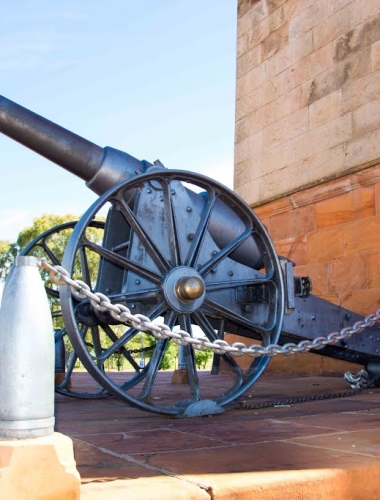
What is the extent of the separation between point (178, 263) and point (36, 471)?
2390mm

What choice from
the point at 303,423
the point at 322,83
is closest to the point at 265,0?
the point at 322,83

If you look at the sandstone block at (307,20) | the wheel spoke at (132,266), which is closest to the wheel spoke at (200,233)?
the wheel spoke at (132,266)

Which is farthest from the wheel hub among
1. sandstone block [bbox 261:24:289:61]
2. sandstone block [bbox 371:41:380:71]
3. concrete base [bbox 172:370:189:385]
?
sandstone block [bbox 261:24:289:61]

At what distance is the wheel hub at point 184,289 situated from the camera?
3.87m

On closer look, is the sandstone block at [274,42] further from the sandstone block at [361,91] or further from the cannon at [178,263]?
the cannon at [178,263]

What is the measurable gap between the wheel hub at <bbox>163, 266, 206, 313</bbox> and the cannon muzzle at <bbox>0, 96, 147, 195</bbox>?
2.93 feet

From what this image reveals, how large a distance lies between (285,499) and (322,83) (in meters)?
6.29

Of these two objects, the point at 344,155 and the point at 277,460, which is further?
the point at 344,155

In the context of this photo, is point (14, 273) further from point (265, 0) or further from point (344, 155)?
A: point (265, 0)

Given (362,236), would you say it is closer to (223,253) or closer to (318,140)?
(318,140)

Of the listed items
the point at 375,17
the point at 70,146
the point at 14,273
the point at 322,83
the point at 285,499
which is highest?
the point at 375,17

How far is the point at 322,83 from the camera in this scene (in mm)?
7691

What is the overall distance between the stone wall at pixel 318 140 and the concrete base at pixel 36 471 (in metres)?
5.27

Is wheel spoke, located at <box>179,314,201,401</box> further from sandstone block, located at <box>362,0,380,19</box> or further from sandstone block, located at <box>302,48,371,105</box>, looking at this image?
sandstone block, located at <box>362,0,380,19</box>
